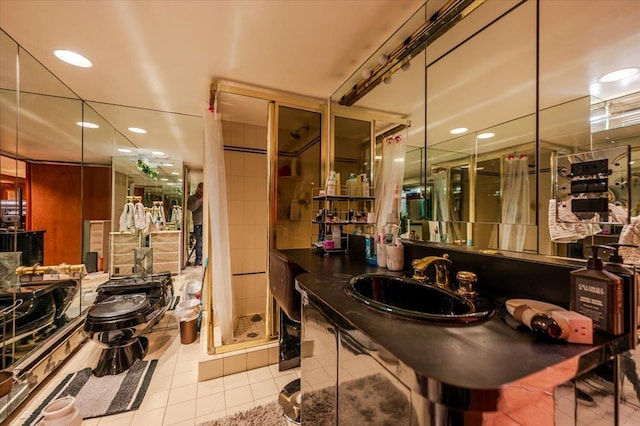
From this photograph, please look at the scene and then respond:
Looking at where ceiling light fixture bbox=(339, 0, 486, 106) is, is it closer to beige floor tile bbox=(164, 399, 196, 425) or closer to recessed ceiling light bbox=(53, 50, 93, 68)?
recessed ceiling light bbox=(53, 50, 93, 68)

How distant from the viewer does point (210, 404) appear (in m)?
1.63

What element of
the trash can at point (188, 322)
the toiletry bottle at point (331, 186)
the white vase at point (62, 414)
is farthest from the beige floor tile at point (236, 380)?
the toiletry bottle at point (331, 186)

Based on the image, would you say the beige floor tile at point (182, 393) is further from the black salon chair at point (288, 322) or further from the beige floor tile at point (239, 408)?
the black salon chair at point (288, 322)

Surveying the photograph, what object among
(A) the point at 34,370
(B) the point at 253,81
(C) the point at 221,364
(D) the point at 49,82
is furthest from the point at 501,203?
(D) the point at 49,82

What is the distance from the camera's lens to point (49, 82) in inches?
79.1

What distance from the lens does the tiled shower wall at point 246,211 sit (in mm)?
2744

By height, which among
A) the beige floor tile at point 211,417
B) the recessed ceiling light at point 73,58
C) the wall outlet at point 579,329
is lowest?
the beige floor tile at point 211,417

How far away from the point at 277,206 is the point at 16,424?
2017 millimetres

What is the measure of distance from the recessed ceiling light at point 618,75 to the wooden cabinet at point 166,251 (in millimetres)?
4741

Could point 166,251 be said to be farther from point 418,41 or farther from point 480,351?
point 480,351

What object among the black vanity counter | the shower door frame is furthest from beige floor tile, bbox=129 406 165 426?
the black vanity counter

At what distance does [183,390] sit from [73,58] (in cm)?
241

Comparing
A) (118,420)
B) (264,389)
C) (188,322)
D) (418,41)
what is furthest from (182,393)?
(418,41)

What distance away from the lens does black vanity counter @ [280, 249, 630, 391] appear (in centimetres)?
46
